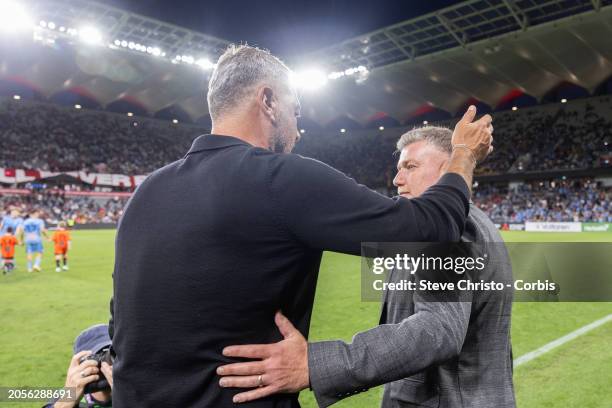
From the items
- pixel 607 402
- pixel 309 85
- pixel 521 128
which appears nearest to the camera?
pixel 607 402

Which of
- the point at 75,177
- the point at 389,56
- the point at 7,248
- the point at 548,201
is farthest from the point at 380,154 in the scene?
the point at 7,248

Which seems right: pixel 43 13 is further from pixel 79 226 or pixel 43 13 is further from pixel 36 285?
pixel 36 285

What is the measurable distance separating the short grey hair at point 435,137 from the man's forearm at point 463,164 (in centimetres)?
53

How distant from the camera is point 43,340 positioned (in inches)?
276

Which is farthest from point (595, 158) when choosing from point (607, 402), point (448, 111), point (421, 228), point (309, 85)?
point (421, 228)

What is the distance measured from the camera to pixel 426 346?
1.54 meters

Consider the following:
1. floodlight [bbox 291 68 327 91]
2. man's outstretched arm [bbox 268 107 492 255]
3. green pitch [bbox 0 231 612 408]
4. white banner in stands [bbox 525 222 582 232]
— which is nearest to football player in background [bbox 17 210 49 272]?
green pitch [bbox 0 231 612 408]

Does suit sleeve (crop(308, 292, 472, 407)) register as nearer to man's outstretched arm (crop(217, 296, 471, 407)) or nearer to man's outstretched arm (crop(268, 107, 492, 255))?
man's outstretched arm (crop(217, 296, 471, 407))

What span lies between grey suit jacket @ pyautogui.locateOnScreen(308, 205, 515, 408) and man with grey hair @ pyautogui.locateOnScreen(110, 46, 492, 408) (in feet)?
0.58

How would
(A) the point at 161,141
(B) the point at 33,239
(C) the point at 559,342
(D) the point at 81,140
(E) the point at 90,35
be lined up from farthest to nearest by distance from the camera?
1. (A) the point at 161,141
2. (D) the point at 81,140
3. (E) the point at 90,35
4. (B) the point at 33,239
5. (C) the point at 559,342

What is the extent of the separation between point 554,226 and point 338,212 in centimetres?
3636

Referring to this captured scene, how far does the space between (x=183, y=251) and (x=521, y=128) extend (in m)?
53.0

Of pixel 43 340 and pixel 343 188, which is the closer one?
pixel 343 188

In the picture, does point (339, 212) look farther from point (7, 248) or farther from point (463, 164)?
point (7, 248)
